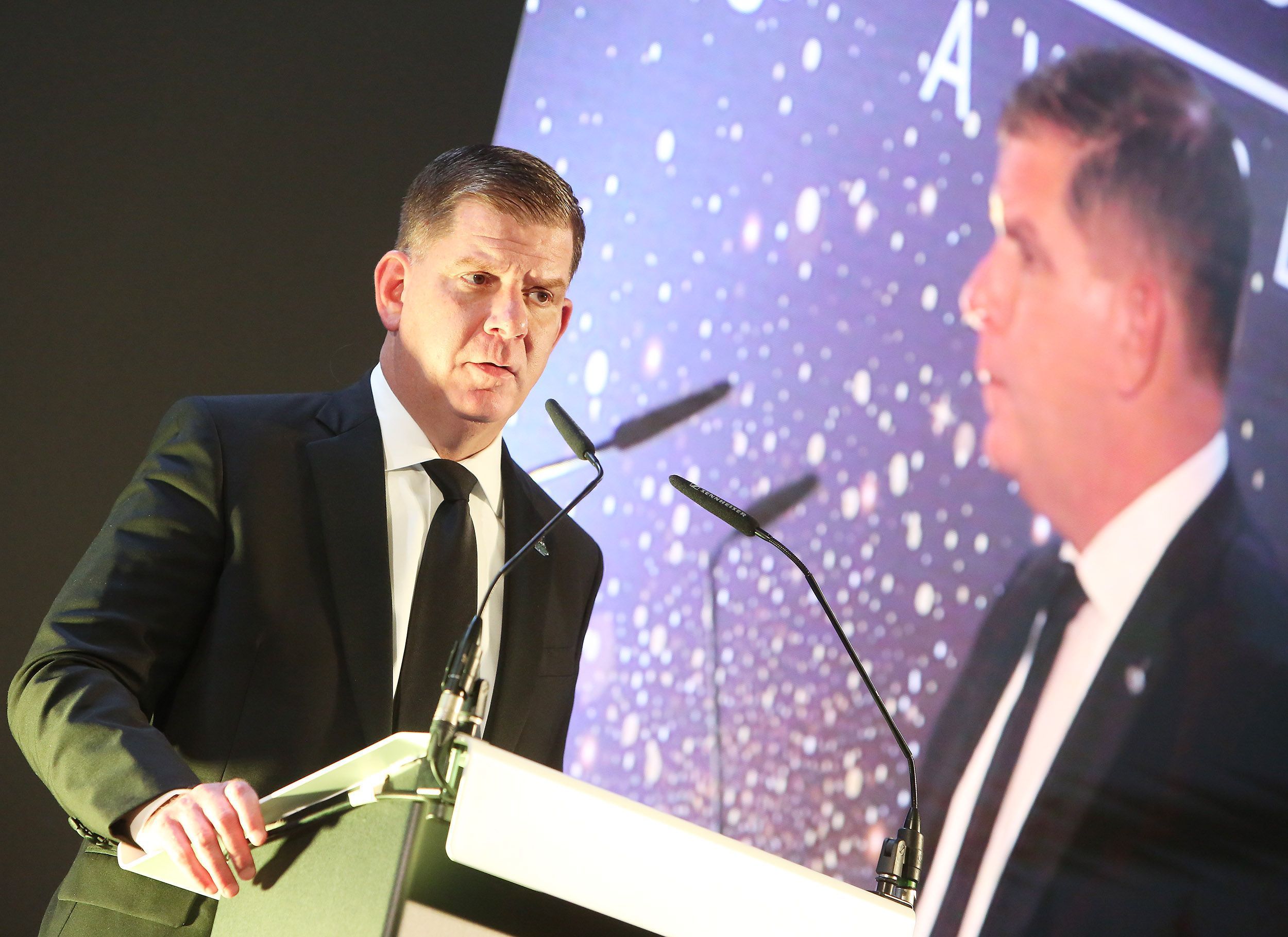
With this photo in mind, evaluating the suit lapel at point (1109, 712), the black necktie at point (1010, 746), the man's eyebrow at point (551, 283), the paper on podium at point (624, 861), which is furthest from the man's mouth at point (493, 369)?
the suit lapel at point (1109, 712)

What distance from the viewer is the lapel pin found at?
9.38ft

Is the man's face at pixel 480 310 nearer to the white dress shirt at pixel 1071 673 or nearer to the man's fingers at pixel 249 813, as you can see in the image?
the man's fingers at pixel 249 813

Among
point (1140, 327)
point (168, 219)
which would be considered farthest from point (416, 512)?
point (1140, 327)

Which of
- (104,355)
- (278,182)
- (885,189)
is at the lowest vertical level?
(104,355)

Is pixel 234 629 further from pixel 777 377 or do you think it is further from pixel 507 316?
pixel 777 377

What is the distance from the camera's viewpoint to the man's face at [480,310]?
1.70 metres

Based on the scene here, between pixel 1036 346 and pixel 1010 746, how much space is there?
0.93 metres

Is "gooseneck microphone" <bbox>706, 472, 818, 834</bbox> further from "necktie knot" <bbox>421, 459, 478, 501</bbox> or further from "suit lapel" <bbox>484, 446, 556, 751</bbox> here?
"necktie knot" <bbox>421, 459, 478, 501</bbox>

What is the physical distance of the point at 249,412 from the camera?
1.63m

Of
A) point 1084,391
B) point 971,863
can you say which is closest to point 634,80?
point 1084,391

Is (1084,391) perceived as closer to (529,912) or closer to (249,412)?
(249,412)

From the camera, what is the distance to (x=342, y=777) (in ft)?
3.33

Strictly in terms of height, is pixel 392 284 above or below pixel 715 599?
above

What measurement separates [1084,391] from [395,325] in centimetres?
178
